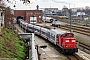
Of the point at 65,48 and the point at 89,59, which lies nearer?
the point at 89,59

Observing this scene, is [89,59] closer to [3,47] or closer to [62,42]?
[62,42]

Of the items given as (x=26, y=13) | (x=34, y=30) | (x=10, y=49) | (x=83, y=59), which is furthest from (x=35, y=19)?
(x=10, y=49)

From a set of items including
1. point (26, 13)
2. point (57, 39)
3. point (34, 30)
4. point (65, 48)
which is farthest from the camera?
point (26, 13)

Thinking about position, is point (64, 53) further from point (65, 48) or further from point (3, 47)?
point (3, 47)

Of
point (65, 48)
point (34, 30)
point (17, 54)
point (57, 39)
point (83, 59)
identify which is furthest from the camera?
point (34, 30)

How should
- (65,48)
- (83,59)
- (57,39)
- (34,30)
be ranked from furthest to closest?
(34,30)
(57,39)
(65,48)
(83,59)

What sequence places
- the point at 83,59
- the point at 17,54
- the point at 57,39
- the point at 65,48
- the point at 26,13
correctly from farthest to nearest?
the point at 26,13 → the point at 57,39 → the point at 65,48 → the point at 83,59 → the point at 17,54

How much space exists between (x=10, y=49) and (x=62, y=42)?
17752 millimetres

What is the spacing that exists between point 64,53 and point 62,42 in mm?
1406

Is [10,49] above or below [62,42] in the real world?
above

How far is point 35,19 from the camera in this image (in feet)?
324

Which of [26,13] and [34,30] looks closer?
[34,30]

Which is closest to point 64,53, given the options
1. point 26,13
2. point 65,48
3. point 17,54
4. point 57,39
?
point 65,48

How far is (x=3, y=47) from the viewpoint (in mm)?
9789
